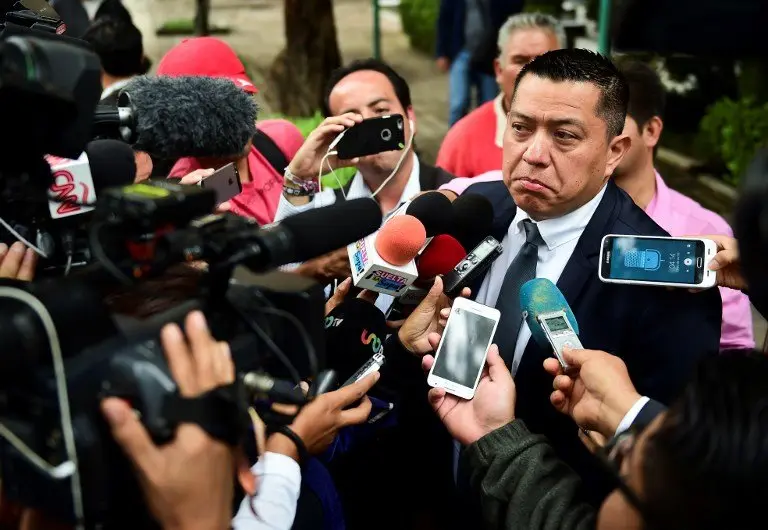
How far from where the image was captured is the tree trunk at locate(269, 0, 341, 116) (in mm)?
7434

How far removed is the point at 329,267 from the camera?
83.4 inches

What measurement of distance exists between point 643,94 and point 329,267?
1.46 meters

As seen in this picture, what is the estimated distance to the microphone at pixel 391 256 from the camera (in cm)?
186

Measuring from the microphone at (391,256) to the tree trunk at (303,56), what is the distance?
223 inches

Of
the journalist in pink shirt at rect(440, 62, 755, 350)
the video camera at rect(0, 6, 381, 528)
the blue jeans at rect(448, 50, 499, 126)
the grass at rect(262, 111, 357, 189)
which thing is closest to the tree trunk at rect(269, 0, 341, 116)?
Answer: the grass at rect(262, 111, 357, 189)

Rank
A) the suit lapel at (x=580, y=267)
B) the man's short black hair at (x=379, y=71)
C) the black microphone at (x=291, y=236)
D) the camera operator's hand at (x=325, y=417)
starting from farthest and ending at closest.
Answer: the man's short black hair at (x=379, y=71) → the suit lapel at (x=580, y=267) → the camera operator's hand at (x=325, y=417) → the black microphone at (x=291, y=236)

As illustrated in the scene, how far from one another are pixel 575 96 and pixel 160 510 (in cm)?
135

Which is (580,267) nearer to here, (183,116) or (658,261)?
(658,261)

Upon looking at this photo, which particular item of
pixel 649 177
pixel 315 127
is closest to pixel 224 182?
pixel 315 127

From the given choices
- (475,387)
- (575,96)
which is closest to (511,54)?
(575,96)

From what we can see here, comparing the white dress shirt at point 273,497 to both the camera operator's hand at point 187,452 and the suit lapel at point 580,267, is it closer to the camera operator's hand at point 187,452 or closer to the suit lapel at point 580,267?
the camera operator's hand at point 187,452

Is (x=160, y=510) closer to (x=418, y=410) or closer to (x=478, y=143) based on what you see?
(x=418, y=410)


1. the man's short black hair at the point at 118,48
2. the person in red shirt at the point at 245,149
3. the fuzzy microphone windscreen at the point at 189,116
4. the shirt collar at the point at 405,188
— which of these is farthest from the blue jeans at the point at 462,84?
the fuzzy microphone windscreen at the point at 189,116

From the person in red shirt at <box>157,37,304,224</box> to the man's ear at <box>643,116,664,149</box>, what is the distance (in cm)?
129
